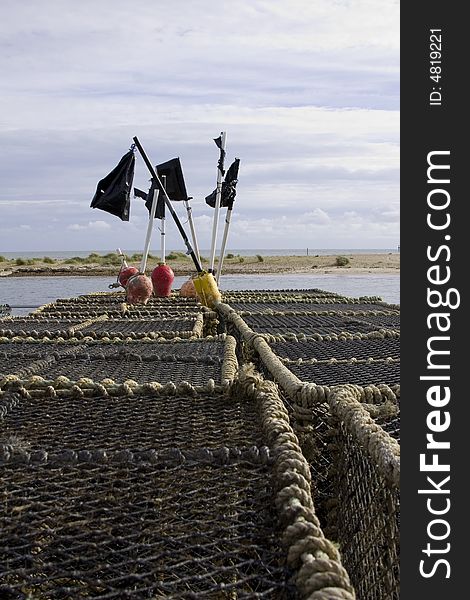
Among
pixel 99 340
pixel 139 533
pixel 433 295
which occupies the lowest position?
pixel 139 533

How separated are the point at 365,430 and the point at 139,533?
0.58 m

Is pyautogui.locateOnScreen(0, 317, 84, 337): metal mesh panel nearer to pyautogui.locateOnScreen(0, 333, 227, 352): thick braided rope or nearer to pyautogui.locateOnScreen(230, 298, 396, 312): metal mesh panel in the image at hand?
pyautogui.locateOnScreen(0, 333, 227, 352): thick braided rope

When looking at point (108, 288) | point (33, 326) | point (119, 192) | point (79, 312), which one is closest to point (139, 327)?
point (33, 326)

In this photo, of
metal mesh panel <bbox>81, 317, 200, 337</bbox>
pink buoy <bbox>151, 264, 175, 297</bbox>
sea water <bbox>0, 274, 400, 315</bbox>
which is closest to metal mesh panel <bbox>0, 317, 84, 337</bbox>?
metal mesh panel <bbox>81, 317, 200, 337</bbox>

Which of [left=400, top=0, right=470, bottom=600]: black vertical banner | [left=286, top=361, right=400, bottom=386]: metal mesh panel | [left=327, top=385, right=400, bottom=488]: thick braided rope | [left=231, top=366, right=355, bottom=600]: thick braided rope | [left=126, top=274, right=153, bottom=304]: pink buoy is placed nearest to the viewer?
[left=231, top=366, right=355, bottom=600]: thick braided rope

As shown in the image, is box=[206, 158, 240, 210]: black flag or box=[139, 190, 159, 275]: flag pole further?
box=[206, 158, 240, 210]: black flag

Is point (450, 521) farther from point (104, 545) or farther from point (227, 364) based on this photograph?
point (227, 364)

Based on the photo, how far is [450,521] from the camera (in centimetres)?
128

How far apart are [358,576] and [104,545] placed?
808mm

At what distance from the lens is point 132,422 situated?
1812mm

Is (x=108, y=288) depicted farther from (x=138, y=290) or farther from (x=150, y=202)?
(x=138, y=290)

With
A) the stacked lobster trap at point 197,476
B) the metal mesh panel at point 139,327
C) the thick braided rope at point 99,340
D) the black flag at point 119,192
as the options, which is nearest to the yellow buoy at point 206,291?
the metal mesh panel at point 139,327

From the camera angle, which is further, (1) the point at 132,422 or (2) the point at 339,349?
(2) the point at 339,349

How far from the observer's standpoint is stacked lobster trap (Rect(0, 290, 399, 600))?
115 centimetres
